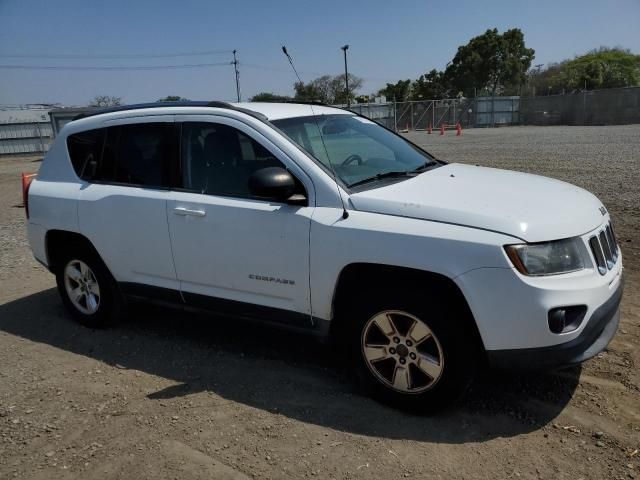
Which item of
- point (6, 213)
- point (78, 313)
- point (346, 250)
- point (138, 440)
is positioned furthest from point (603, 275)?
point (6, 213)

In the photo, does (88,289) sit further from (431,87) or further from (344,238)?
(431,87)

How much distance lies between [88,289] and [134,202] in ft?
3.84

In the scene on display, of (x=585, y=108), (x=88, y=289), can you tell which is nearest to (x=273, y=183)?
(x=88, y=289)

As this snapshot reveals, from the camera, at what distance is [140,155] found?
4.32 meters

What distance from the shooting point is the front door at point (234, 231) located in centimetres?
343

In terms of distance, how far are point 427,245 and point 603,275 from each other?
3.35 feet

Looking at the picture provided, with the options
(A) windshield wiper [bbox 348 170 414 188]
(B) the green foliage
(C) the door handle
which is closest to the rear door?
(C) the door handle

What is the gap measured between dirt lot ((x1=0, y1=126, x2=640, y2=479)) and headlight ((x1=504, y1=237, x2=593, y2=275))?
952 millimetres

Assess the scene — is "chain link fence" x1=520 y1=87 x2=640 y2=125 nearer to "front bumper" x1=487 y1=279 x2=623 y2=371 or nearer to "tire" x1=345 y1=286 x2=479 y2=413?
"front bumper" x1=487 y1=279 x2=623 y2=371

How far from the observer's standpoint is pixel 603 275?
119 inches

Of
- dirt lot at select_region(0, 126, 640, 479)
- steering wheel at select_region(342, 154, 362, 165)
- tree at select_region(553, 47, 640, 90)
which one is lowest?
dirt lot at select_region(0, 126, 640, 479)

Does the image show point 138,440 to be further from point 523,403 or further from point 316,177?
point 523,403

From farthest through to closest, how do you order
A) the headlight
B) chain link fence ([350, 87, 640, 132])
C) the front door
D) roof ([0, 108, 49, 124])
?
chain link fence ([350, 87, 640, 132]), roof ([0, 108, 49, 124]), the front door, the headlight

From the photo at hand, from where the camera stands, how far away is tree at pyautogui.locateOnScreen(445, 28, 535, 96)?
70.2m
